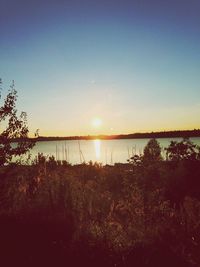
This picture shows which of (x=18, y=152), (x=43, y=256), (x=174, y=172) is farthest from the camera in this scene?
(x=174, y=172)

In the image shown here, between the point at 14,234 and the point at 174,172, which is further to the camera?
the point at 174,172

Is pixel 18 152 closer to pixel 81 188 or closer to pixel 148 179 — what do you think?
pixel 81 188

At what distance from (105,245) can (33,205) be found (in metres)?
3.06

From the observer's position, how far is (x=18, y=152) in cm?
1205

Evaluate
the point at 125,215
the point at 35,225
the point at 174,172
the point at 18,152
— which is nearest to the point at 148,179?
the point at 174,172

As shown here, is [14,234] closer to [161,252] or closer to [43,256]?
[43,256]

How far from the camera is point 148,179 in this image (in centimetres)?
1525

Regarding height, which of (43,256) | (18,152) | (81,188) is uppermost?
(18,152)

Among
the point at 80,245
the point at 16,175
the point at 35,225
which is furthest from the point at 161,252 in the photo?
the point at 16,175

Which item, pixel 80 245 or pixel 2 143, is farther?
pixel 2 143

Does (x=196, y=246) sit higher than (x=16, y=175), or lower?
lower

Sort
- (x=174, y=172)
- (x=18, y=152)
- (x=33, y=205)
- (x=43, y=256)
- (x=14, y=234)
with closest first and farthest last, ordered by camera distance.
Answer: (x=43, y=256), (x=14, y=234), (x=33, y=205), (x=18, y=152), (x=174, y=172)

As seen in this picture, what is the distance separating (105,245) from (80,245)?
1.82 ft

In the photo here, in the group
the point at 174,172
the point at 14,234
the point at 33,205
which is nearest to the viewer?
the point at 14,234
